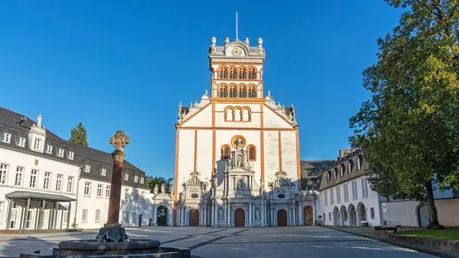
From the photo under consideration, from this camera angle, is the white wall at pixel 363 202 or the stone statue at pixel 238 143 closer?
the white wall at pixel 363 202

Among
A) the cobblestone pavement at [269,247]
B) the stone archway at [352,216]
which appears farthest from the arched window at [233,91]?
the cobblestone pavement at [269,247]

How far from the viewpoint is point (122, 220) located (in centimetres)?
5009

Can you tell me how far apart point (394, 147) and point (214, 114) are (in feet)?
136

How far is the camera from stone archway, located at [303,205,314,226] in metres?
54.4

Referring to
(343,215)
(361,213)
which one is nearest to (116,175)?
(361,213)

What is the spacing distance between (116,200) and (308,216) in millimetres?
45264

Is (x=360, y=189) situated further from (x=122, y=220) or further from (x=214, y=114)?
(x=122, y=220)

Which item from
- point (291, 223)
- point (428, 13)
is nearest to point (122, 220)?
point (291, 223)

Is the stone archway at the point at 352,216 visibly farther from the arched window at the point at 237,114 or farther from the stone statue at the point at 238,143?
the arched window at the point at 237,114

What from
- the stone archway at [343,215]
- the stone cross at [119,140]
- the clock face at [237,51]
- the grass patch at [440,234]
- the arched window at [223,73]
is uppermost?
the clock face at [237,51]

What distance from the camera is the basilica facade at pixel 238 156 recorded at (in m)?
53.4

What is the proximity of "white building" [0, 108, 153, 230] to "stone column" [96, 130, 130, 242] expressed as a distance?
21.7 meters

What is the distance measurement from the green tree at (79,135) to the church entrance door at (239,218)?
2804 cm

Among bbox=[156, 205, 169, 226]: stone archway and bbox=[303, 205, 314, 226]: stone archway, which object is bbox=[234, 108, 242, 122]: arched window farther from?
bbox=[156, 205, 169, 226]: stone archway
